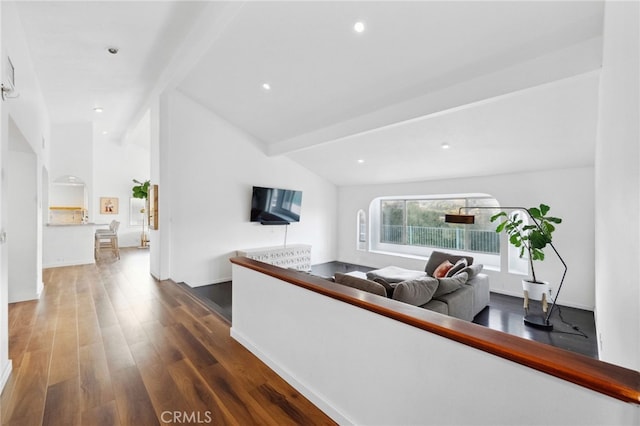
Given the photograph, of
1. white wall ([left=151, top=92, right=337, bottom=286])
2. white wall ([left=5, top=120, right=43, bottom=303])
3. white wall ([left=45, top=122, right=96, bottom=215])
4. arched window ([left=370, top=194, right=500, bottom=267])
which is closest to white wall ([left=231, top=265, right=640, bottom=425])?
white wall ([left=151, top=92, right=337, bottom=286])

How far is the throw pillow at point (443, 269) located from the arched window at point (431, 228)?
2000 millimetres

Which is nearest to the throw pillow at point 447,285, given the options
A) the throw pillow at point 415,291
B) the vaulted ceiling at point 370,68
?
the throw pillow at point 415,291

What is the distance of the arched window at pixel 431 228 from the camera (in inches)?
240

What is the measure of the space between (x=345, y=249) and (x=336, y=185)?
70.6 inches

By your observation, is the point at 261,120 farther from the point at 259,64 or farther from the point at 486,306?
the point at 486,306

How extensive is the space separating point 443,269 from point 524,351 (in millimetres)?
3540

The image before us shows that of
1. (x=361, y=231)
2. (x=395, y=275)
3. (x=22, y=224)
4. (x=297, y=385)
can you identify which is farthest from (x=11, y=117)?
(x=361, y=231)

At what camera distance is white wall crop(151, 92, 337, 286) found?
5008 millimetres

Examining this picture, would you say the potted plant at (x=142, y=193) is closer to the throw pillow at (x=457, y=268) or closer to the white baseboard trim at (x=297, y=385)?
the white baseboard trim at (x=297, y=385)

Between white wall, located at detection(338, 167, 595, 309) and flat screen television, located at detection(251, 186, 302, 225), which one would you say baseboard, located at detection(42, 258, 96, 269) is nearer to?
flat screen television, located at detection(251, 186, 302, 225)

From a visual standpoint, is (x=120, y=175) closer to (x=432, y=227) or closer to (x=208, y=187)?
(x=208, y=187)

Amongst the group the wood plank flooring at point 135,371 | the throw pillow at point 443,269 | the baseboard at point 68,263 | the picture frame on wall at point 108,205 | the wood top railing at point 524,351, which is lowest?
the wood plank flooring at point 135,371

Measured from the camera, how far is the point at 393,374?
152cm

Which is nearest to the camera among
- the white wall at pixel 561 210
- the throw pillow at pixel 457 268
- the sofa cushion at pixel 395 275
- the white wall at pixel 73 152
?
the throw pillow at pixel 457 268
